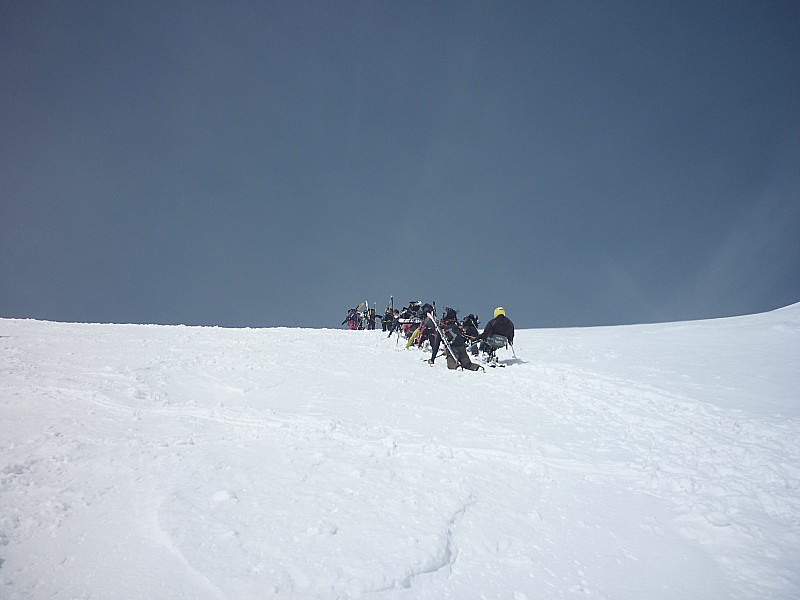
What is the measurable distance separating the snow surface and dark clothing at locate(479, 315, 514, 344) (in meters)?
3.88

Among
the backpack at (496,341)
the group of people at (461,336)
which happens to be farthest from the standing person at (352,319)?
the backpack at (496,341)

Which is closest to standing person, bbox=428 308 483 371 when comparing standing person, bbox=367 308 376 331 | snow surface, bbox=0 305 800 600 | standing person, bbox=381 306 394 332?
snow surface, bbox=0 305 800 600

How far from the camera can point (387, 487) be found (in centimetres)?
529

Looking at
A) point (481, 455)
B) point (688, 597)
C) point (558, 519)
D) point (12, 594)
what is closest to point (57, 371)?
point (12, 594)

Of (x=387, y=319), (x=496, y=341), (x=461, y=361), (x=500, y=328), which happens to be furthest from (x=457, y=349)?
(x=387, y=319)

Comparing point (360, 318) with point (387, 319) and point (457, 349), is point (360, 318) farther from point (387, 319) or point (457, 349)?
point (457, 349)

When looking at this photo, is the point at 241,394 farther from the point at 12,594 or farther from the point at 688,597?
the point at 688,597

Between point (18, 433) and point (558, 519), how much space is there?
702 cm

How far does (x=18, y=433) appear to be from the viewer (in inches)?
237

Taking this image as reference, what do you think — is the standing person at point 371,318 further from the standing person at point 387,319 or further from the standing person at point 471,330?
the standing person at point 471,330

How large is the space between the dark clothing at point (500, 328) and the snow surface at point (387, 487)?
3.88 metres

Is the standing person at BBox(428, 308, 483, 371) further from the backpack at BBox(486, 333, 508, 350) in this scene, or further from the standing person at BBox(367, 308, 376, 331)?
the standing person at BBox(367, 308, 376, 331)

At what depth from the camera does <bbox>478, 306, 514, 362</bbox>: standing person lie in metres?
14.5

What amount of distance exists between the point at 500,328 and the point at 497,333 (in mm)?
198
